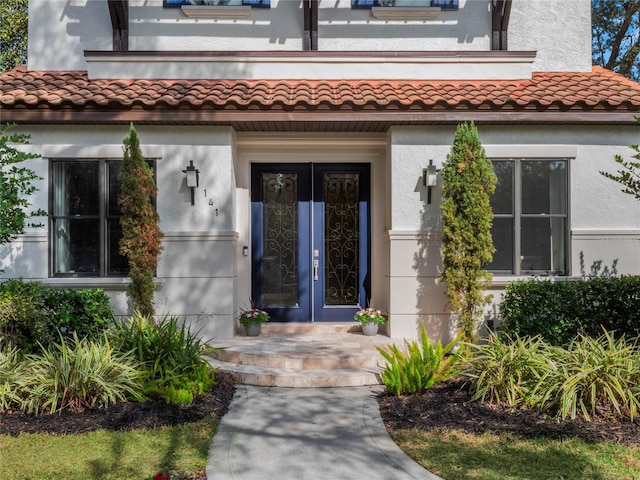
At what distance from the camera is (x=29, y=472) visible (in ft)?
13.7

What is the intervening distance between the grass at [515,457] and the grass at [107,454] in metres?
1.86

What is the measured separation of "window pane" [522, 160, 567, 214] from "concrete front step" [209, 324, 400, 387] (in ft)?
10.6

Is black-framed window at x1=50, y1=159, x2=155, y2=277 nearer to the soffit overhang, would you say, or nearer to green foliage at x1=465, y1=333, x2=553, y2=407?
the soffit overhang

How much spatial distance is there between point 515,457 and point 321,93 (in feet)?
19.5

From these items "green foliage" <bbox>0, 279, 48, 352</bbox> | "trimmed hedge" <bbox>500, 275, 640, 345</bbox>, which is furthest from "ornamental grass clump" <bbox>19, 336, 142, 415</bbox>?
"trimmed hedge" <bbox>500, 275, 640, 345</bbox>

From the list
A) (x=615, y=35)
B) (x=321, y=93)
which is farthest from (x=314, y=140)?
(x=615, y=35)

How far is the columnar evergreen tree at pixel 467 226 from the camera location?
772cm

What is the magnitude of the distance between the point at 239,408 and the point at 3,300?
3.10 m

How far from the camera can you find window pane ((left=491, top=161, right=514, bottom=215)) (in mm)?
8586

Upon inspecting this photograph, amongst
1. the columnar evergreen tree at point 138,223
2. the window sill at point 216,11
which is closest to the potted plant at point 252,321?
the columnar evergreen tree at point 138,223

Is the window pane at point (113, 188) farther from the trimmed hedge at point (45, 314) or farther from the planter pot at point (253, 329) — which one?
the planter pot at point (253, 329)

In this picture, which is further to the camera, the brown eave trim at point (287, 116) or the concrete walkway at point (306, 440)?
the brown eave trim at point (287, 116)

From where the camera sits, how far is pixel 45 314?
22.1 feet

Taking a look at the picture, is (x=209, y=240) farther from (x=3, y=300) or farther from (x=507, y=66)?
(x=507, y=66)
